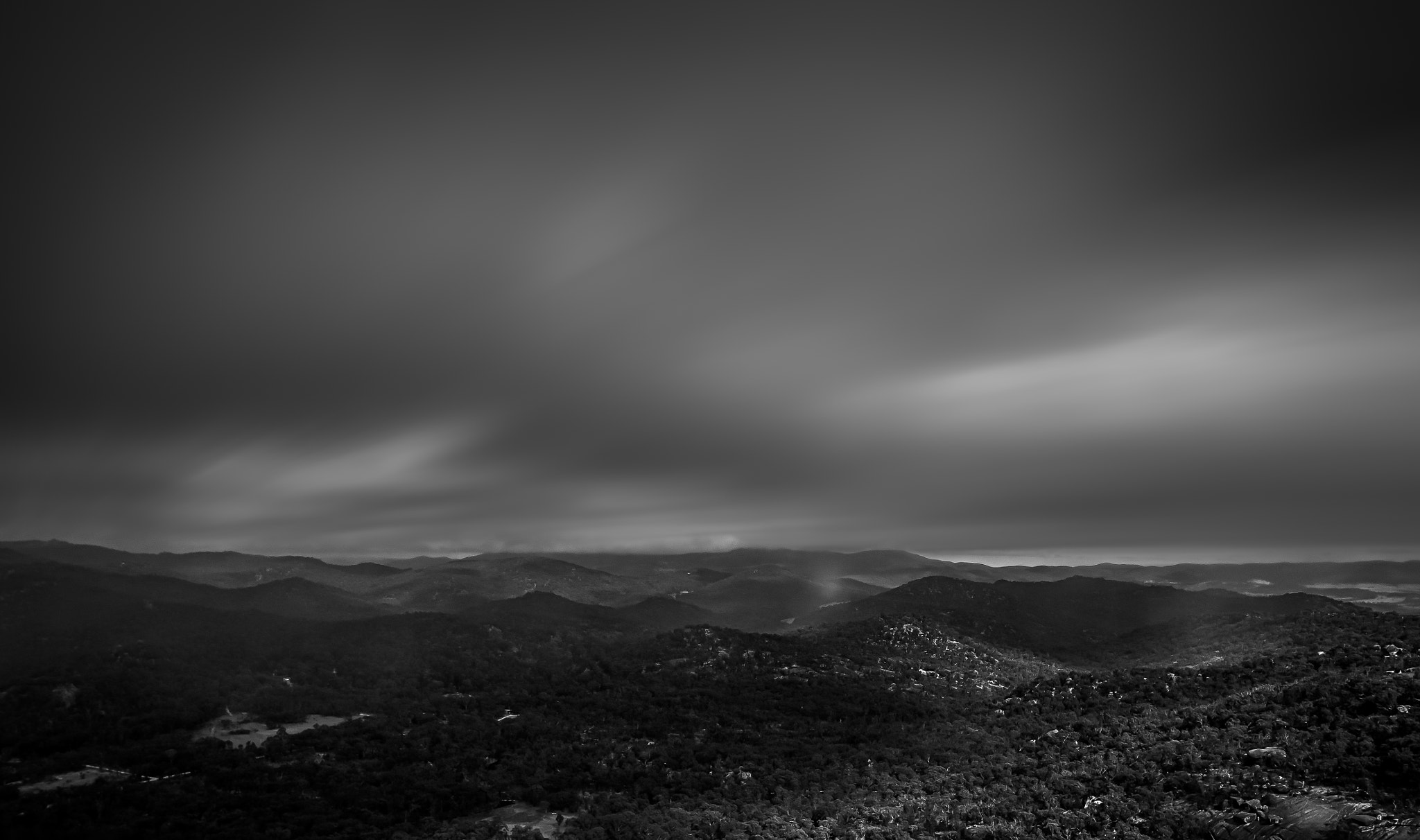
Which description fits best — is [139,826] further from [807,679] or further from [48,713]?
[807,679]

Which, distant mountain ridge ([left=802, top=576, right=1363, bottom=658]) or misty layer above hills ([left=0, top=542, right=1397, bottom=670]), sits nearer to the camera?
misty layer above hills ([left=0, top=542, right=1397, bottom=670])

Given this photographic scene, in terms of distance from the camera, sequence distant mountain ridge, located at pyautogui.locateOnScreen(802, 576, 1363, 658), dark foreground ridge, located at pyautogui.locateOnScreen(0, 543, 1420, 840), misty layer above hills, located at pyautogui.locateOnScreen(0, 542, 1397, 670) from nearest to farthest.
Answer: dark foreground ridge, located at pyautogui.locateOnScreen(0, 543, 1420, 840) < misty layer above hills, located at pyautogui.locateOnScreen(0, 542, 1397, 670) < distant mountain ridge, located at pyautogui.locateOnScreen(802, 576, 1363, 658)

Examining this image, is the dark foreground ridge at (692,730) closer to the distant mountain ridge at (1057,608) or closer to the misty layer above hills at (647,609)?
the misty layer above hills at (647,609)

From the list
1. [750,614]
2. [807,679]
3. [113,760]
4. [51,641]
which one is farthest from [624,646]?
[750,614]

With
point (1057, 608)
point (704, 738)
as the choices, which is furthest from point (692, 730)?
point (1057, 608)

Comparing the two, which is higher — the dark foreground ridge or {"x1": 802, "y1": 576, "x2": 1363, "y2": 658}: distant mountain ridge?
the dark foreground ridge

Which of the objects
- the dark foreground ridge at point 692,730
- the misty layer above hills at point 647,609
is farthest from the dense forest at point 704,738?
the misty layer above hills at point 647,609

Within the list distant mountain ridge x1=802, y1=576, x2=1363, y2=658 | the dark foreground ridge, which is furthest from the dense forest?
distant mountain ridge x1=802, y1=576, x2=1363, y2=658

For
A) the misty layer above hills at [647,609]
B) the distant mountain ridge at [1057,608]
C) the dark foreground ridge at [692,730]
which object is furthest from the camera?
the distant mountain ridge at [1057,608]

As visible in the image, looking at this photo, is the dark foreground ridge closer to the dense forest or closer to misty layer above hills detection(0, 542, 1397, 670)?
the dense forest
